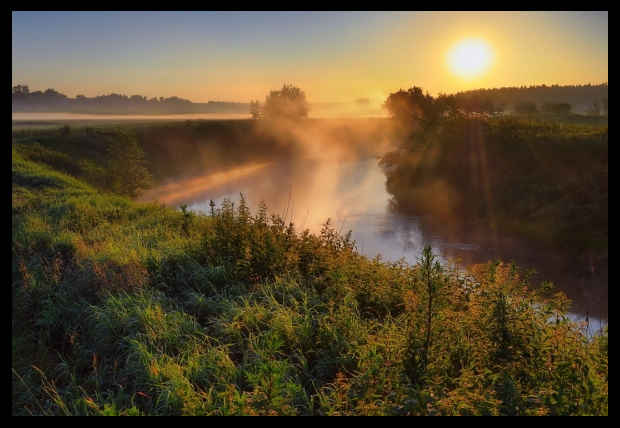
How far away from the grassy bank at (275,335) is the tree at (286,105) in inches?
3326

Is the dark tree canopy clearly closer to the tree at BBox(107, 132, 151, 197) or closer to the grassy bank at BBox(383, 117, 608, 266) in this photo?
the grassy bank at BBox(383, 117, 608, 266)

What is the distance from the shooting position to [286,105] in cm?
9506

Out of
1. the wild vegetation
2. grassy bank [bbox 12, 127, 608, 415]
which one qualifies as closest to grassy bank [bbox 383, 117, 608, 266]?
the wild vegetation

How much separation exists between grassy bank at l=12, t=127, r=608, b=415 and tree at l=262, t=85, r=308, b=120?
3326 inches

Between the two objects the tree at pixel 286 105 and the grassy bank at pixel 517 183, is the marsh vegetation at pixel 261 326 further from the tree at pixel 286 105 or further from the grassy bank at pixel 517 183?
the tree at pixel 286 105

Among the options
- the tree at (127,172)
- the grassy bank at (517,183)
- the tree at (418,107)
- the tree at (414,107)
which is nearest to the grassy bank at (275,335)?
the grassy bank at (517,183)

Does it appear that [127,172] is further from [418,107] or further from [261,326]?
[418,107]

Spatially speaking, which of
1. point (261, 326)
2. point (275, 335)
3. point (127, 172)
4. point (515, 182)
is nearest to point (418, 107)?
point (515, 182)

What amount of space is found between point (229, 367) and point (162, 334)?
5.45 feet

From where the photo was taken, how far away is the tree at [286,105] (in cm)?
9294

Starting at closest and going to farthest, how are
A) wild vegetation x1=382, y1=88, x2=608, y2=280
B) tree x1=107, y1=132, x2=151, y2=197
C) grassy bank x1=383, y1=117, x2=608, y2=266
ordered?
wild vegetation x1=382, y1=88, x2=608, y2=280 → grassy bank x1=383, y1=117, x2=608, y2=266 → tree x1=107, y1=132, x2=151, y2=197

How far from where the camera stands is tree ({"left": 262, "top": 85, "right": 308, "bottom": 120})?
305 ft

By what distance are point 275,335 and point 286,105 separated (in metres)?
93.2
